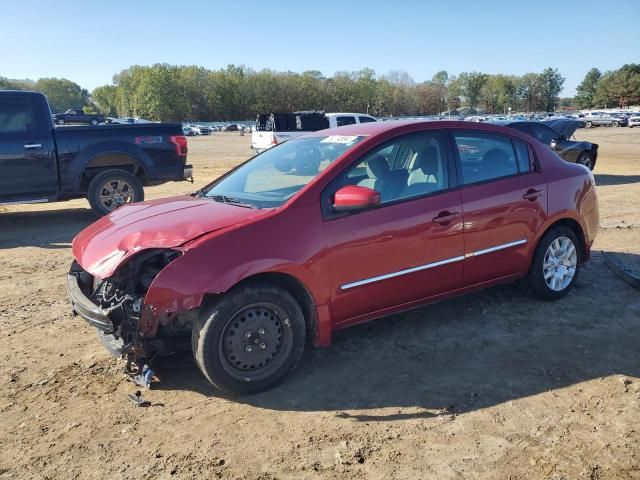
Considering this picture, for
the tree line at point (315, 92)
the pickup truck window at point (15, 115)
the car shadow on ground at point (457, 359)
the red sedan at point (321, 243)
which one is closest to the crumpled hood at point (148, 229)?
the red sedan at point (321, 243)

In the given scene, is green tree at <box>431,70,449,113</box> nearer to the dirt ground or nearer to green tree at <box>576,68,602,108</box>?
green tree at <box>576,68,602,108</box>

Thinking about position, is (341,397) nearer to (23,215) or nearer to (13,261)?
(13,261)

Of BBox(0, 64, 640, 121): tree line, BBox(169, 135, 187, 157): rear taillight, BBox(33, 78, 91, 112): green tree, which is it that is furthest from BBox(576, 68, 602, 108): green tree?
BBox(169, 135, 187, 157): rear taillight

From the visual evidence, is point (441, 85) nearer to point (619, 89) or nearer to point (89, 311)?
point (619, 89)

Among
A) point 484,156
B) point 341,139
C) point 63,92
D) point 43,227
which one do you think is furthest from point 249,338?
point 63,92

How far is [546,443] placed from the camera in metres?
3.06

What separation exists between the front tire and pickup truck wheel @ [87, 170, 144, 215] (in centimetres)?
685

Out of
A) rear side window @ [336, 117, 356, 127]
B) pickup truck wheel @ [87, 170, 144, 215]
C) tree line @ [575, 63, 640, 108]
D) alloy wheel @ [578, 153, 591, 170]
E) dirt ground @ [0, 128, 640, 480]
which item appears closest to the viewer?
dirt ground @ [0, 128, 640, 480]

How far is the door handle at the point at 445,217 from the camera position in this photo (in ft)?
14.0

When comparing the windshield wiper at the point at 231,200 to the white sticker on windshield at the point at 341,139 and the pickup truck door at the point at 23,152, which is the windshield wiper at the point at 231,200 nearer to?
the white sticker on windshield at the point at 341,139

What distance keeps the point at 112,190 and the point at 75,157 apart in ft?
2.60

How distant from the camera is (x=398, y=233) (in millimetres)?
4059

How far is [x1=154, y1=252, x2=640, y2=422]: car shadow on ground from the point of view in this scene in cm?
357

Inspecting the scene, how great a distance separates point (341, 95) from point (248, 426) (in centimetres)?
14609
